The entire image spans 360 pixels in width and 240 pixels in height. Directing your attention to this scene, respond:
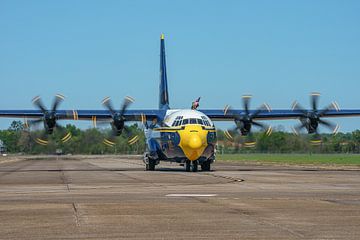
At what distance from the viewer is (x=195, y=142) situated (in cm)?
3888

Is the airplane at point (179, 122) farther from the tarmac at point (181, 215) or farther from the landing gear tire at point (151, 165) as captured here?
the tarmac at point (181, 215)

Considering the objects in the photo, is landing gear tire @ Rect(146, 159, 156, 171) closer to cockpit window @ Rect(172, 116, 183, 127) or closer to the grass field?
cockpit window @ Rect(172, 116, 183, 127)

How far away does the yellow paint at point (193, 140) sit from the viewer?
38938 millimetres

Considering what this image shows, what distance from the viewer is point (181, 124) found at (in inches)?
1565

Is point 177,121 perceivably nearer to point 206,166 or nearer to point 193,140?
point 193,140

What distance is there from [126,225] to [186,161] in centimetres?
2818

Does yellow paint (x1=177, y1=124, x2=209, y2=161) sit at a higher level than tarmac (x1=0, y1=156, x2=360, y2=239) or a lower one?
higher

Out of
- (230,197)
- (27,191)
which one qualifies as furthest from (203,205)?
(27,191)

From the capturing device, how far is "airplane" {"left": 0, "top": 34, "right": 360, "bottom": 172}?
3959 cm

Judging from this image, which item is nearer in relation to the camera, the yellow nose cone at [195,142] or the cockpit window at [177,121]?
the yellow nose cone at [195,142]

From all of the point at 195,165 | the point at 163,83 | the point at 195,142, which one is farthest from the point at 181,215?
the point at 163,83

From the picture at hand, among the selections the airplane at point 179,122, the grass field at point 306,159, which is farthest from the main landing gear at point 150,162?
the grass field at point 306,159

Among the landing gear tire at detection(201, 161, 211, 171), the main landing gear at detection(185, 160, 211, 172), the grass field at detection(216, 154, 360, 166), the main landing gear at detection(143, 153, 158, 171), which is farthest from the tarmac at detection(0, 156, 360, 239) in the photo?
the grass field at detection(216, 154, 360, 166)

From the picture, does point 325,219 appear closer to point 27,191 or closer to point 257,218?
point 257,218
